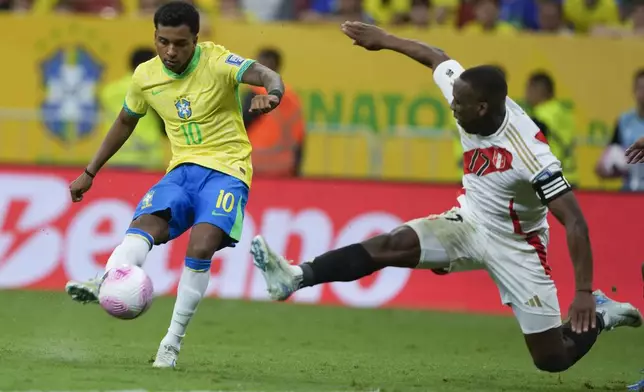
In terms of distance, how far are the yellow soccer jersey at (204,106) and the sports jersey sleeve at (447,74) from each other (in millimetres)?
1323

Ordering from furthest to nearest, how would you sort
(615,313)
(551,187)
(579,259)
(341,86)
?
(341,86)
(615,313)
(551,187)
(579,259)

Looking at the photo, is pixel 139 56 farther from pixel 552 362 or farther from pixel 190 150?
pixel 552 362

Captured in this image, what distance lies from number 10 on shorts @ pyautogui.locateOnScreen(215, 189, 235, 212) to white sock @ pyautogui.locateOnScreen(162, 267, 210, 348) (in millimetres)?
465

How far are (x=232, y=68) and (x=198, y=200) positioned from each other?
37.1 inches

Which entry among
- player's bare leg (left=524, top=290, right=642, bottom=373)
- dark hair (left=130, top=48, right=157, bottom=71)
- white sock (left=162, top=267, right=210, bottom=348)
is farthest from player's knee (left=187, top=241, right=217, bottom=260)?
Answer: dark hair (left=130, top=48, right=157, bottom=71)

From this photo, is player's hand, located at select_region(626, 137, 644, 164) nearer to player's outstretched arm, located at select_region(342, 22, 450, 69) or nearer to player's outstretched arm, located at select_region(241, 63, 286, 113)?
player's outstretched arm, located at select_region(342, 22, 450, 69)

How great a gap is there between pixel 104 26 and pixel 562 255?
23.2ft

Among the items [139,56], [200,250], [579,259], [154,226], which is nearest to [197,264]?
[200,250]

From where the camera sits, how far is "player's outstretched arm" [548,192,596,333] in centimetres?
784

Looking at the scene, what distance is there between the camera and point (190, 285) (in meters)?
8.70

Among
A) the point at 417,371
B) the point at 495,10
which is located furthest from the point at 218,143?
the point at 495,10

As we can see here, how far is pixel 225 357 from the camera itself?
32.6 feet

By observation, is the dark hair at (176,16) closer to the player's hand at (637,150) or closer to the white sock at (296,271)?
the white sock at (296,271)

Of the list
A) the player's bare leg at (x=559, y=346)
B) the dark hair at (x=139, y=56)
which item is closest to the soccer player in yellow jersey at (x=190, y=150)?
the player's bare leg at (x=559, y=346)
